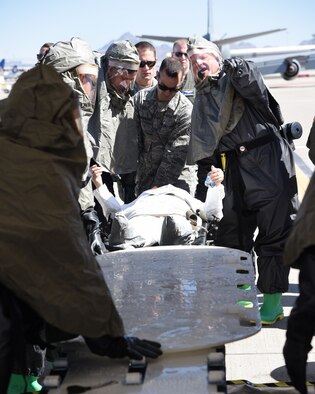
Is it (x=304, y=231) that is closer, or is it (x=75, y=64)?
(x=304, y=231)

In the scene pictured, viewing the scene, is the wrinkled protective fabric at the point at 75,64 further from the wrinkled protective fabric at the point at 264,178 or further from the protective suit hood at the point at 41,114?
the protective suit hood at the point at 41,114

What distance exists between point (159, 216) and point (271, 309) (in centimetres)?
107

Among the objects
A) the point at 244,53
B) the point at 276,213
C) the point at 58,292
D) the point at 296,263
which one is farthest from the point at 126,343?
the point at 244,53

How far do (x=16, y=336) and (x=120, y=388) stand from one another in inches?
19.3

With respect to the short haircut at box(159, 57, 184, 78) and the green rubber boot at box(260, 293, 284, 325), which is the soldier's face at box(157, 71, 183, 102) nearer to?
the short haircut at box(159, 57, 184, 78)

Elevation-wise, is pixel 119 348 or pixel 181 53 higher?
pixel 181 53

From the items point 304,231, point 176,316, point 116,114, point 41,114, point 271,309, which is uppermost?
point 41,114

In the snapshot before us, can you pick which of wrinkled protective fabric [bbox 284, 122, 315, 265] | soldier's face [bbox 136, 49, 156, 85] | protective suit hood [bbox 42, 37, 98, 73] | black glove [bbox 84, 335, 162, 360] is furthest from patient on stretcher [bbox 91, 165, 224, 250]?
soldier's face [bbox 136, 49, 156, 85]

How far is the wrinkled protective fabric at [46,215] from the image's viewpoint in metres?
3.08

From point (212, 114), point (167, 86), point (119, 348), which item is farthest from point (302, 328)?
point (167, 86)

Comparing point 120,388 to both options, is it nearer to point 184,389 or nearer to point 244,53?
point 184,389

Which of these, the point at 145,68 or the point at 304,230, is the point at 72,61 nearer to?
the point at 145,68

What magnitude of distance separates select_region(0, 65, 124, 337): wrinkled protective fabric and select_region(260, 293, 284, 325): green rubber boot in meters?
2.78

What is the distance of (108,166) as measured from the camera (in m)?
6.83
